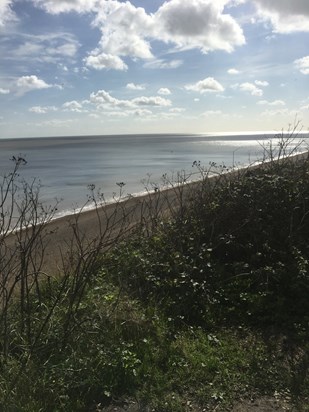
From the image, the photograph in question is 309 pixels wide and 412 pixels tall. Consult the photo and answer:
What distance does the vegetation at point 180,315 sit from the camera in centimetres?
351

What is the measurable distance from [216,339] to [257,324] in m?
0.61

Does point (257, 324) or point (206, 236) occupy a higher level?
point (206, 236)

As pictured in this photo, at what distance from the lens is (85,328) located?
13.2ft

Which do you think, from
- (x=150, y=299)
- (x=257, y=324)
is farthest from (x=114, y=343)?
(x=257, y=324)

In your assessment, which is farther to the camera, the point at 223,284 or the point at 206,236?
the point at 206,236

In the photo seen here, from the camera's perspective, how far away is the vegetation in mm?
3506

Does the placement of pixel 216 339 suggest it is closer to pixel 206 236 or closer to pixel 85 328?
pixel 85 328

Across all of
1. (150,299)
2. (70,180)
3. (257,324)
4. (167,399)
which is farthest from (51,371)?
(70,180)

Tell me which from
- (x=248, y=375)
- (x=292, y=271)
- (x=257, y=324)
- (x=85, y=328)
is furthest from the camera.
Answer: (x=292, y=271)

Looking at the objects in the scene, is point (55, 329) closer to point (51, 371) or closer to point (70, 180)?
point (51, 371)

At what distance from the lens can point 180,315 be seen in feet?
15.4

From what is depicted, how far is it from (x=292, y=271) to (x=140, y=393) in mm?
2525

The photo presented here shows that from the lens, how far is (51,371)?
3518 mm

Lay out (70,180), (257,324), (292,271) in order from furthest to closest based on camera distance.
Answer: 1. (70,180)
2. (292,271)
3. (257,324)
